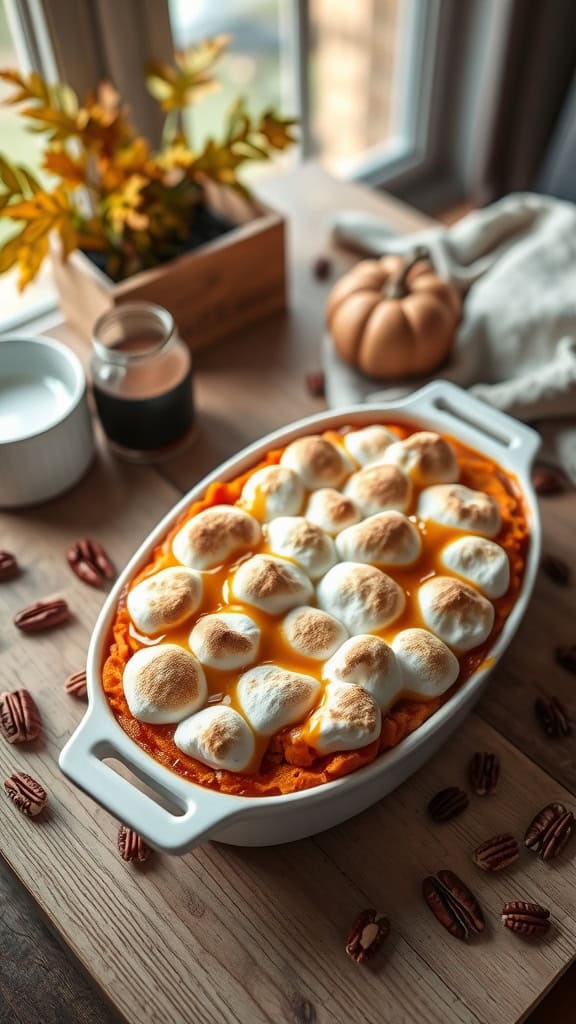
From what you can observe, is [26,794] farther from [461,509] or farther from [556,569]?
[556,569]

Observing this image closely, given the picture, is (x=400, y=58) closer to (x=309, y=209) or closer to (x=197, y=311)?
(x=309, y=209)

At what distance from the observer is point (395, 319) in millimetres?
1014

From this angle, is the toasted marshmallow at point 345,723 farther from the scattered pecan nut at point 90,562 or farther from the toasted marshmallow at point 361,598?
Result: the scattered pecan nut at point 90,562

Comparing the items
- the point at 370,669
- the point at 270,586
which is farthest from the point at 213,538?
the point at 370,669

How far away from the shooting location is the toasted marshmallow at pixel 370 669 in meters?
0.69

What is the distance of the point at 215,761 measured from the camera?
663 millimetres

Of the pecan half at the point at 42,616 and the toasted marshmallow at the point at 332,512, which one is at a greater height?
the toasted marshmallow at the point at 332,512

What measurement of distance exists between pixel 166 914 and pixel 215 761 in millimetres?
150

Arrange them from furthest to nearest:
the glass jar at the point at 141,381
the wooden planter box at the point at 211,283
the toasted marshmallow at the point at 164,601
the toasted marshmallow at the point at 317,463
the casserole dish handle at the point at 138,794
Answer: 1. the wooden planter box at the point at 211,283
2. the glass jar at the point at 141,381
3. the toasted marshmallow at the point at 317,463
4. the toasted marshmallow at the point at 164,601
5. the casserole dish handle at the point at 138,794

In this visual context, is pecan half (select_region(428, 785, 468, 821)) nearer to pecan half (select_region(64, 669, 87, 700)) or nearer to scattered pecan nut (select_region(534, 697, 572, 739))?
scattered pecan nut (select_region(534, 697, 572, 739))

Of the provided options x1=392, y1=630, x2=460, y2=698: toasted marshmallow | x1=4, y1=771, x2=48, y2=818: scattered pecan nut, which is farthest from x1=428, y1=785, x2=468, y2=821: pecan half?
x1=4, y1=771, x2=48, y2=818: scattered pecan nut

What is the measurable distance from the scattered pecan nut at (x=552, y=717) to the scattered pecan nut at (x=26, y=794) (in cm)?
44

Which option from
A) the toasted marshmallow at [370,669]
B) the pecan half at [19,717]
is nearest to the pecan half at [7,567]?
the pecan half at [19,717]

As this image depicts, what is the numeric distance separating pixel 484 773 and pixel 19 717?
0.41 meters
